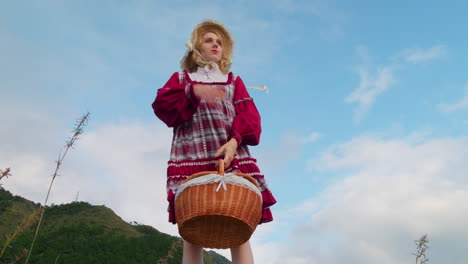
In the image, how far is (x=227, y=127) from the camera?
3621 millimetres

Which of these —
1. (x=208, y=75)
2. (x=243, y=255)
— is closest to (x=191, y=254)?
(x=243, y=255)

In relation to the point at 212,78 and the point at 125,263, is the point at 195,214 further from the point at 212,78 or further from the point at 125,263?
the point at 125,263

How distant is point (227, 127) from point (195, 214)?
3.57 feet

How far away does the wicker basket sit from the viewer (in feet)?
8.84

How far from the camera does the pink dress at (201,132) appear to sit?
3.45 m

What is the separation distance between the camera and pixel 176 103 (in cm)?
356

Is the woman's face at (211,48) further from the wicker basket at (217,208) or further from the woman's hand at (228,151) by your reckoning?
the wicker basket at (217,208)

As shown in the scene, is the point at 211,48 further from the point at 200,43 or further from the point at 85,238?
the point at 85,238

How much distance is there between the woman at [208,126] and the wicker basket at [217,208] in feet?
1.42

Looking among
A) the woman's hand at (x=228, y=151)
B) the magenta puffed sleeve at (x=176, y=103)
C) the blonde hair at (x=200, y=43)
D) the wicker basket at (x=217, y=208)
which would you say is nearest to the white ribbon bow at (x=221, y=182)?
the wicker basket at (x=217, y=208)

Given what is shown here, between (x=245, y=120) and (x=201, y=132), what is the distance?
37 centimetres

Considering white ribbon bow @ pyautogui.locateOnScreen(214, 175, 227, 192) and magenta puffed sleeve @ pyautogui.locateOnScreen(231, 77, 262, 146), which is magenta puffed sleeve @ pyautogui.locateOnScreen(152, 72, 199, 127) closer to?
magenta puffed sleeve @ pyautogui.locateOnScreen(231, 77, 262, 146)

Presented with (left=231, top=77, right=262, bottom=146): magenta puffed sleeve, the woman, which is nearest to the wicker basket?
the woman

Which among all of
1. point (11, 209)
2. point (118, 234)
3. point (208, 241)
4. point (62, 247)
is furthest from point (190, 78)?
point (11, 209)
